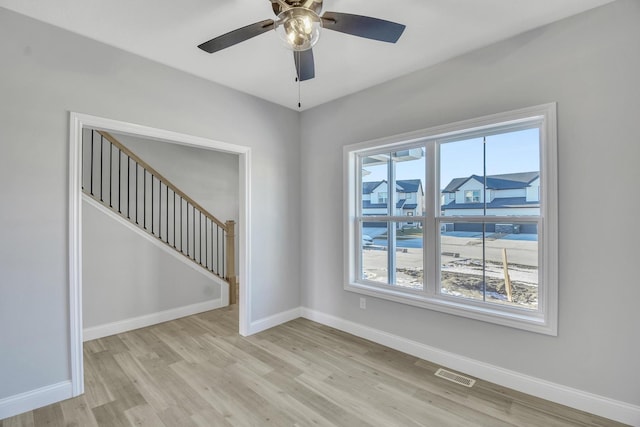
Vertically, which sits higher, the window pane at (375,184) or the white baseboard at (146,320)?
the window pane at (375,184)

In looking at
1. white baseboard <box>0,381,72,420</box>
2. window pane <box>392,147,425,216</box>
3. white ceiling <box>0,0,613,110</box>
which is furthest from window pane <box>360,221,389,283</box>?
white baseboard <box>0,381,72,420</box>

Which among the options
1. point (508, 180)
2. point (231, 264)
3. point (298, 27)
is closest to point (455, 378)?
point (508, 180)

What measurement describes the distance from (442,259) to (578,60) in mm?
1837

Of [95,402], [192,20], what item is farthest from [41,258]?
[192,20]

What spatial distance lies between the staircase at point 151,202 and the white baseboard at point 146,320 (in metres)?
0.38

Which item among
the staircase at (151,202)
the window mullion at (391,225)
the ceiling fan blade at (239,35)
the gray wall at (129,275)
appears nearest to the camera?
the ceiling fan blade at (239,35)

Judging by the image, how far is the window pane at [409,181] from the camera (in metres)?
3.03

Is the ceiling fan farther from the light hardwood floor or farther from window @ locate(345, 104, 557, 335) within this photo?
the light hardwood floor

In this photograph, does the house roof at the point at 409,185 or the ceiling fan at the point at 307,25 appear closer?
the ceiling fan at the point at 307,25

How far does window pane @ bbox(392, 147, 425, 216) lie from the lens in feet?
9.95

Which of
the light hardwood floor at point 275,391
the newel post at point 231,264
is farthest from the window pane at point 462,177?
the newel post at point 231,264

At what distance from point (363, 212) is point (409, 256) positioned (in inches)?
29.6

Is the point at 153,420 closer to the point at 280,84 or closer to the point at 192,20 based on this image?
the point at 192,20

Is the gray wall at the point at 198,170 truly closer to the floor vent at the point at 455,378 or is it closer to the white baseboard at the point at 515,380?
A: the white baseboard at the point at 515,380
